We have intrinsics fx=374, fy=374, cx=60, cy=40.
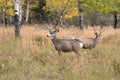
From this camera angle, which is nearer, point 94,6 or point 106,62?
point 106,62

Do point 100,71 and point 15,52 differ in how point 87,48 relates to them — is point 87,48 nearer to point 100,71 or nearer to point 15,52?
point 15,52

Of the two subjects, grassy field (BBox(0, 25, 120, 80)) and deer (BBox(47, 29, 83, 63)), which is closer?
grassy field (BBox(0, 25, 120, 80))

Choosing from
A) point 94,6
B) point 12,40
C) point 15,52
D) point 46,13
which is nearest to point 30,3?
point 46,13

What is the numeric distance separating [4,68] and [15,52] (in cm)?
169

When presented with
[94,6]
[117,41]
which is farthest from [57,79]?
[94,6]

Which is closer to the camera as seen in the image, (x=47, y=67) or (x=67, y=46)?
(x=47, y=67)

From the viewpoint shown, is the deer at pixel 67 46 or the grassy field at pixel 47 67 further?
the deer at pixel 67 46

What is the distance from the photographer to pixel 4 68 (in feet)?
27.5

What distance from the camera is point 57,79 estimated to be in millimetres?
7508

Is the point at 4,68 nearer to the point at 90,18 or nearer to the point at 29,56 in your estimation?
the point at 29,56

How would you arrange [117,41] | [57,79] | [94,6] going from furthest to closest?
[94,6], [117,41], [57,79]

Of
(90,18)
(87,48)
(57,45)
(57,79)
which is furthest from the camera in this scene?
(90,18)

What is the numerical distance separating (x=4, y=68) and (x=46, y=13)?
31213 millimetres

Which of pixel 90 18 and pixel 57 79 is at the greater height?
pixel 57 79
